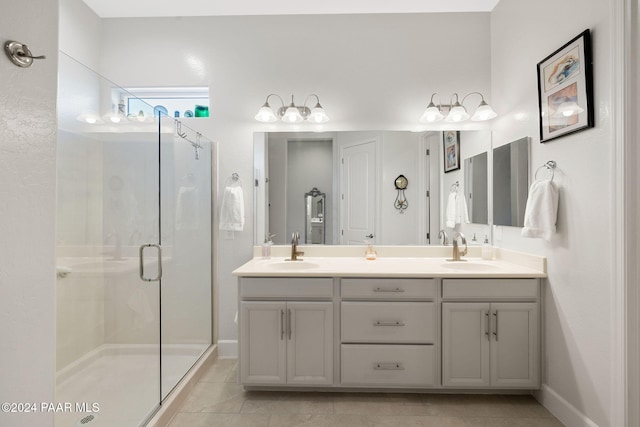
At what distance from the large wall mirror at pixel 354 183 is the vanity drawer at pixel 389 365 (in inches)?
34.5

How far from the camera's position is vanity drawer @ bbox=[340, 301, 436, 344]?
6.41 feet

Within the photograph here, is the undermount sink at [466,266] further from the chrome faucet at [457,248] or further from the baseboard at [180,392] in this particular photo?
the baseboard at [180,392]

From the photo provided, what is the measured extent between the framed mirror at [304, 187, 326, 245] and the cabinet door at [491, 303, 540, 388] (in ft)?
4.35

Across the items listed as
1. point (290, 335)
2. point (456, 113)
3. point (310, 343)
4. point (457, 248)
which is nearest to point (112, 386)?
point (290, 335)

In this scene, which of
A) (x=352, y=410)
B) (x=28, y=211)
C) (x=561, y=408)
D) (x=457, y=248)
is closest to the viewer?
(x=28, y=211)

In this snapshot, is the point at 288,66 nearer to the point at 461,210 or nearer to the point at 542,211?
the point at 461,210

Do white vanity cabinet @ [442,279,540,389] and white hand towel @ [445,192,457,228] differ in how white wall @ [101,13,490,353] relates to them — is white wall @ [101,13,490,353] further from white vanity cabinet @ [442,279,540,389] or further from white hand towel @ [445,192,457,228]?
white vanity cabinet @ [442,279,540,389]

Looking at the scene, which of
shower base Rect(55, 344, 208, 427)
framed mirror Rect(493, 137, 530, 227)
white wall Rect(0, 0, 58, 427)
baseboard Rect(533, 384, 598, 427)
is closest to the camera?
white wall Rect(0, 0, 58, 427)

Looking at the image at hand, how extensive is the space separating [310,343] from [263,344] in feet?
0.96

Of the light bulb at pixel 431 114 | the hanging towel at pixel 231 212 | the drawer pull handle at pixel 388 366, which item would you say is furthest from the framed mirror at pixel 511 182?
the hanging towel at pixel 231 212

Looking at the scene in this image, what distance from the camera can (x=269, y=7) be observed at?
2486 mm

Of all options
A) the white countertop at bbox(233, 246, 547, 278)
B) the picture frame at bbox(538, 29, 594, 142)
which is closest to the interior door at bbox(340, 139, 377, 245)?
the white countertop at bbox(233, 246, 547, 278)

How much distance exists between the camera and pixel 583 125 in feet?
5.22

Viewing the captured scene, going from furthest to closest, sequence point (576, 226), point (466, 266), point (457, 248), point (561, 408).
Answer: point (457, 248), point (466, 266), point (561, 408), point (576, 226)
